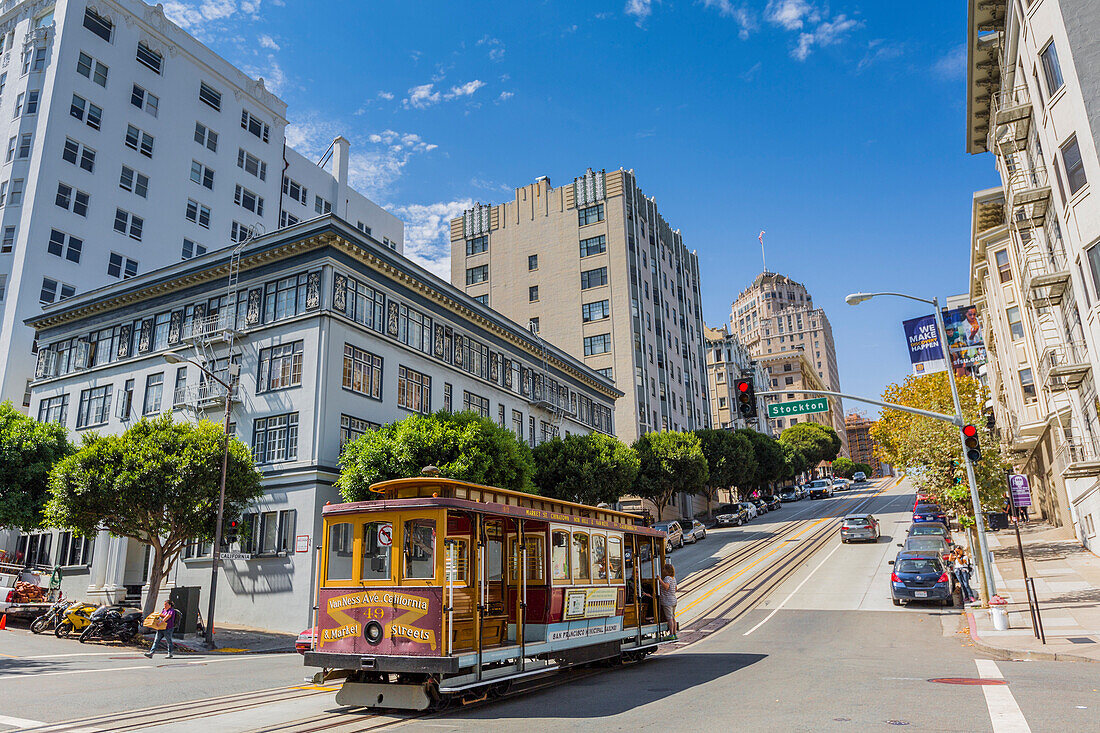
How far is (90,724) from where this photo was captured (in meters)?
10.5

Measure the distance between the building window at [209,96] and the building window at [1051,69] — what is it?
55885mm

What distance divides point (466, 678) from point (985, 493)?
2767cm

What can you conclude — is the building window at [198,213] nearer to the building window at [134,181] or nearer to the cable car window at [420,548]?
the building window at [134,181]

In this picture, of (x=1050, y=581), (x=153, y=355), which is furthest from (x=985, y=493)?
(x=153, y=355)

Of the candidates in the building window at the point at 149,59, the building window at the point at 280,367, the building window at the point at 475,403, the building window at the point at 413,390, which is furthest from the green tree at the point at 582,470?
the building window at the point at 149,59

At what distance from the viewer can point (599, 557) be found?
15461mm

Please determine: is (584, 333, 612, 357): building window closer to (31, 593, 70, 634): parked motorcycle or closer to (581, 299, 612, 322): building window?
(581, 299, 612, 322): building window

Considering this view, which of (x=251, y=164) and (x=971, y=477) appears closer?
(x=971, y=477)

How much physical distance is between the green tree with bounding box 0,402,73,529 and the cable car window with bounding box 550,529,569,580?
3029 centimetres

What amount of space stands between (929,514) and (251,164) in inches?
2222

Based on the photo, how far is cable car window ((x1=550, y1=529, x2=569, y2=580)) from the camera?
13758 millimetres

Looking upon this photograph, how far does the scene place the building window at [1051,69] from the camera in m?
23.0

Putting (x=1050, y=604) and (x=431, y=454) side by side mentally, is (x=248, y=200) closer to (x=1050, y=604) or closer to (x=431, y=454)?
(x=431, y=454)

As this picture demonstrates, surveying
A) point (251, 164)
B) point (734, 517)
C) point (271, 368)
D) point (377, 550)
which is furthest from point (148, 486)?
point (734, 517)
